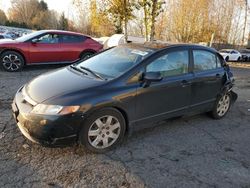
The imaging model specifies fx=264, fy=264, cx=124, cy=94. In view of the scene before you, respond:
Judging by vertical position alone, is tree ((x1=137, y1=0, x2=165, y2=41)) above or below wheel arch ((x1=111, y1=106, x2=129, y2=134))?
above

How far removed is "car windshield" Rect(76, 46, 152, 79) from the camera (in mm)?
3881

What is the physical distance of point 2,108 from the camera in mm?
4953

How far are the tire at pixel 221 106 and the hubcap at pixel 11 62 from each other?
6.15m

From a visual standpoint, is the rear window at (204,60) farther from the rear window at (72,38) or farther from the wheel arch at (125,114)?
the rear window at (72,38)

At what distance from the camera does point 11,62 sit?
8227 mm

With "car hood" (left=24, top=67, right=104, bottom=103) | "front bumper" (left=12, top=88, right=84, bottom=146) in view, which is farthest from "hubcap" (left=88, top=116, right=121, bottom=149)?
"car hood" (left=24, top=67, right=104, bottom=103)

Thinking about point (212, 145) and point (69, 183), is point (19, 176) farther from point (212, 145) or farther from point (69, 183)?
point (212, 145)

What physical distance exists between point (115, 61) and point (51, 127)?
157 centimetres

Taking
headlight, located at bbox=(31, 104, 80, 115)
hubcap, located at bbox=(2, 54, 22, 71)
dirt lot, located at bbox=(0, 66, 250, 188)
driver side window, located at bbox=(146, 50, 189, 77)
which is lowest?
dirt lot, located at bbox=(0, 66, 250, 188)

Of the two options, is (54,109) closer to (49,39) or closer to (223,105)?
(223,105)

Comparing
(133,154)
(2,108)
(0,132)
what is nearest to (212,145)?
(133,154)

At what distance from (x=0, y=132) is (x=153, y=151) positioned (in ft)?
7.50

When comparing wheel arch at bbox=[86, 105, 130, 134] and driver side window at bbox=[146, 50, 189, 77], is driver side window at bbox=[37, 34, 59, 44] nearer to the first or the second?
driver side window at bbox=[146, 50, 189, 77]

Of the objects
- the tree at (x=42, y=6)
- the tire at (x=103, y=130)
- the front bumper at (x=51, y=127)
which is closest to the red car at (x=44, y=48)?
the front bumper at (x=51, y=127)
